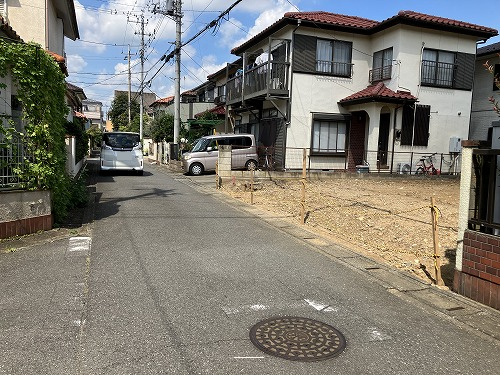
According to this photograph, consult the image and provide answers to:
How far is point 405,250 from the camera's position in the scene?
6902 millimetres

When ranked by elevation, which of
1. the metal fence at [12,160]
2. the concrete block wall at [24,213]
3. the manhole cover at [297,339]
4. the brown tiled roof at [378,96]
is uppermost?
the brown tiled roof at [378,96]

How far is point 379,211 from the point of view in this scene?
33.1 ft

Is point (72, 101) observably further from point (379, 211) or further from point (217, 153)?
point (379, 211)

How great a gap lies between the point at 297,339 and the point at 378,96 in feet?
49.3

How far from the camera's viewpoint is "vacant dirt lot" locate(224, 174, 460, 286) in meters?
6.76

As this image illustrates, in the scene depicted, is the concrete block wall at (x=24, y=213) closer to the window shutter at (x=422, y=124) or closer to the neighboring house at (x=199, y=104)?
the window shutter at (x=422, y=124)

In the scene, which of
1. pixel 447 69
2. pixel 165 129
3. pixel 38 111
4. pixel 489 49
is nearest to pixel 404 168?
pixel 447 69

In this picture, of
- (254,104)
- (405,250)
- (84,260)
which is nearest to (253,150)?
(254,104)

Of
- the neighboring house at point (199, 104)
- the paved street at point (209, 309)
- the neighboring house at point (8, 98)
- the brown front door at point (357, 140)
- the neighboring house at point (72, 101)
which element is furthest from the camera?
the neighboring house at point (199, 104)

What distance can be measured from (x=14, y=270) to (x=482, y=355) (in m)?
5.21

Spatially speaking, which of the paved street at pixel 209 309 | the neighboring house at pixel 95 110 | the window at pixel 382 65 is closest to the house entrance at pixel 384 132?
the window at pixel 382 65

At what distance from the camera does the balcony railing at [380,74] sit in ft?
60.5

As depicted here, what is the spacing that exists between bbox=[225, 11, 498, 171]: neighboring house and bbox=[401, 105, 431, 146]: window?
0.05 metres

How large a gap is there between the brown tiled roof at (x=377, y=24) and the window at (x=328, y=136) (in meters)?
4.21
